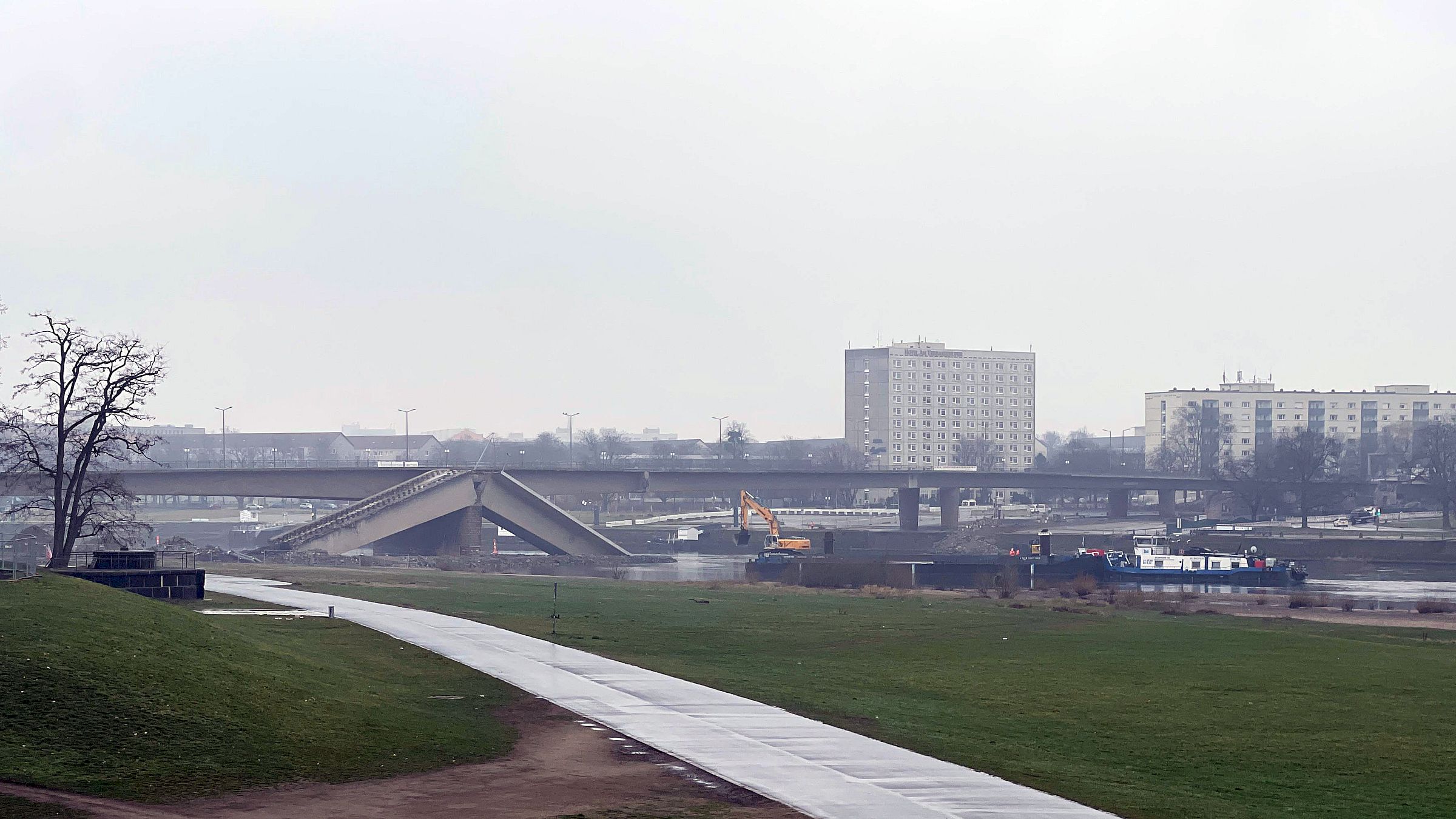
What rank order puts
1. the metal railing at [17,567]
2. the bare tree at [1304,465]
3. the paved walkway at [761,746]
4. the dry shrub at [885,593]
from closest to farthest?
the paved walkway at [761,746], the metal railing at [17,567], the dry shrub at [885,593], the bare tree at [1304,465]

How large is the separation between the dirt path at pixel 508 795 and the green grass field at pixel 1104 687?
4.60m

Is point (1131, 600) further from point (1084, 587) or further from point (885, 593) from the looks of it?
point (885, 593)

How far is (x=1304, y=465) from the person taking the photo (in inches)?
6176

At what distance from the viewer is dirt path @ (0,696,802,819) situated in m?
16.0

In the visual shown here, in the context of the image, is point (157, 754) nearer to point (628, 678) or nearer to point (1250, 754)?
point (628, 678)

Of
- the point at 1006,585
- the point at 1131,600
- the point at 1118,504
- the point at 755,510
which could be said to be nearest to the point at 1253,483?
the point at 1118,504

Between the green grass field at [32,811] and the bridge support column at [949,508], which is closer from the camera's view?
the green grass field at [32,811]

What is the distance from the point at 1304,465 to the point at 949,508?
41.2m

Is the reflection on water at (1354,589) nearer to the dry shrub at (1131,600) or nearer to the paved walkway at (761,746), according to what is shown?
the dry shrub at (1131,600)

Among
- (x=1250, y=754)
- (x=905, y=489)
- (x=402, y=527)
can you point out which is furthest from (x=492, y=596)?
(x=905, y=489)

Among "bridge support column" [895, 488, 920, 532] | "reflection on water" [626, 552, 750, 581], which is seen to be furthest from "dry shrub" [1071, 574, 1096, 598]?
"bridge support column" [895, 488, 920, 532]

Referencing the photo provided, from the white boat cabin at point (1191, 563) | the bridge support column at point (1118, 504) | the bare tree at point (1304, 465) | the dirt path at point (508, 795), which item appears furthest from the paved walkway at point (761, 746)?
the bridge support column at point (1118, 504)

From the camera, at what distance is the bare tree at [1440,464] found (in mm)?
143500

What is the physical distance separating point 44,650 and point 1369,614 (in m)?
53.4
